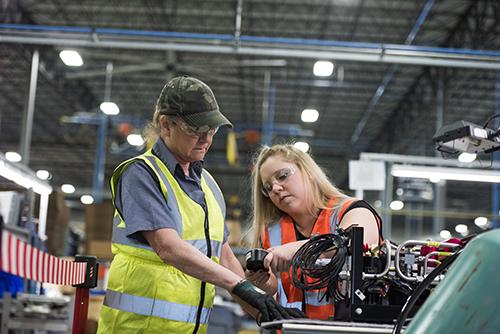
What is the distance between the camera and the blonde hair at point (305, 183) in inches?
95.8

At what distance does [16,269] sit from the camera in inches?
52.9

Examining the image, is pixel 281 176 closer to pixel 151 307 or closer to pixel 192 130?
pixel 192 130

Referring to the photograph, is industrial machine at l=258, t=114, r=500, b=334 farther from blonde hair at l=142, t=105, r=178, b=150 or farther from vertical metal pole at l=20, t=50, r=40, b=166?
vertical metal pole at l=20, t=50, r=40, b=166

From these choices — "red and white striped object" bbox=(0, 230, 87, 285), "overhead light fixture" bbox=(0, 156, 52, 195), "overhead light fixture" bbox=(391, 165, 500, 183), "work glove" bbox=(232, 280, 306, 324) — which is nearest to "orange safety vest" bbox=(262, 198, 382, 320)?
"work glove" bbox=(232, 280, 306, 324)

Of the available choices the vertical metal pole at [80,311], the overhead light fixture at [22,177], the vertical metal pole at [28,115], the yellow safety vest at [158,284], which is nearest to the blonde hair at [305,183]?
the yellow safety vest at [158,284]

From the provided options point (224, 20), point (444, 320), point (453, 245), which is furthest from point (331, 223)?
point (224, 20)

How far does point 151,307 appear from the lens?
1.96 meters

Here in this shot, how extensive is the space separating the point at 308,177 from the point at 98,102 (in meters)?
14.8

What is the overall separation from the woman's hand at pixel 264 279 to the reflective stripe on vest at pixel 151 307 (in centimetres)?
33

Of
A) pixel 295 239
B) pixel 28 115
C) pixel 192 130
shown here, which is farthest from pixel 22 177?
pixel 192 130

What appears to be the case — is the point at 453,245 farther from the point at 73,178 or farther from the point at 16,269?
the point at 73,178

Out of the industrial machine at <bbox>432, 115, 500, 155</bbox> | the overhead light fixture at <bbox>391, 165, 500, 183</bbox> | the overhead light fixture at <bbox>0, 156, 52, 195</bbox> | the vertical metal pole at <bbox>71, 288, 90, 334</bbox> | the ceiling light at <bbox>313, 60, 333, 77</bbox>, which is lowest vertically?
the vertical metal pole at <bbox>71, 288, 90, 334</bbox>

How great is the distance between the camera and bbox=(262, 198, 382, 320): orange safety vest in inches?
81.3

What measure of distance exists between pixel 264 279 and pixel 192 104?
68cm
